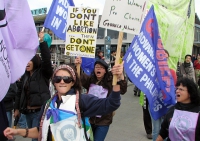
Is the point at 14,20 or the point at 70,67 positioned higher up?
the point at 14,20

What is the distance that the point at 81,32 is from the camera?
3721 millimetres

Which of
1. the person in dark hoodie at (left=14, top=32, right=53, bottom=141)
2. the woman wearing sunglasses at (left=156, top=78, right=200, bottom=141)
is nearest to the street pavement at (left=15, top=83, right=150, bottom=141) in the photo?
the person in dark hoodie at (left=14, top=32, right=53, bottom=141)

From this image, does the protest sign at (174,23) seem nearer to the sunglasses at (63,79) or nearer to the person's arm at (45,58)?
the person's arm at (45,58)

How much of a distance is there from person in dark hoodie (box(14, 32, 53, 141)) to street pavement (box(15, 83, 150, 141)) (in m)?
1.62

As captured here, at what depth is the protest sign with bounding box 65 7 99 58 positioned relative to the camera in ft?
12.1

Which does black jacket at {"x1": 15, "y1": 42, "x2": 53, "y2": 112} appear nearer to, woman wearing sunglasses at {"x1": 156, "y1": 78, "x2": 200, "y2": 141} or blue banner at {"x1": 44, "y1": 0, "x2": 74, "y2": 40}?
blue banner at {"x1": 44, "y1": 0, "x2": 74, "y2": 40}

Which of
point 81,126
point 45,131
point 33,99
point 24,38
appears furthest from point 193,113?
point 33,99

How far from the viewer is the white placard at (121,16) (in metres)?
2.47

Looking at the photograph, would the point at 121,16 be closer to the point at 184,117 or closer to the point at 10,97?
the point at 184,117

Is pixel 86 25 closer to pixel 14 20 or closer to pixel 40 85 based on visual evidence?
pixel 40 85

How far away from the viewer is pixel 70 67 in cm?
220

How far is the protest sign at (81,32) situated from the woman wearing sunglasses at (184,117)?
62.3 inches

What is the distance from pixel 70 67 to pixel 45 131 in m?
0.62

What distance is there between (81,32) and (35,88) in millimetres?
1138
